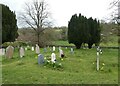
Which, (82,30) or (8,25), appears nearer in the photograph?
(8,25)

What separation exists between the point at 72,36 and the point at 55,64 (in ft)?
75.3

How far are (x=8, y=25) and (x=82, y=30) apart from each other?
11.2 m

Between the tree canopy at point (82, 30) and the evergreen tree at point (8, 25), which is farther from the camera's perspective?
the tree canopy at point (82, 30)

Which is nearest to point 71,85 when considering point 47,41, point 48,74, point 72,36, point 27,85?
point 27,85

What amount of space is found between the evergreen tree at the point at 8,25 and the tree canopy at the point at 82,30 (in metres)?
8.86

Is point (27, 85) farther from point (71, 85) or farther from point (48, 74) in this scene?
point (48, 74)

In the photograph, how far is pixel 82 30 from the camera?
37531 mm

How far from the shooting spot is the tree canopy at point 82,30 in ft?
123

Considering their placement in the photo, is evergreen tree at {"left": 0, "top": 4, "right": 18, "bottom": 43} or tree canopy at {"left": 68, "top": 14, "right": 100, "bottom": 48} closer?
evergreen tree at {"left": 0, "top": 4, "right": 18, "bottom": 43}

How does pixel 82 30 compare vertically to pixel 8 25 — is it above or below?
below

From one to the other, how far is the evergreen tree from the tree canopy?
349 inches

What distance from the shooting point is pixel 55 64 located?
49.8 feet

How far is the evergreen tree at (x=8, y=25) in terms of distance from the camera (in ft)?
113

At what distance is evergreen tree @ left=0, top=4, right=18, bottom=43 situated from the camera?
3440 centimetres
